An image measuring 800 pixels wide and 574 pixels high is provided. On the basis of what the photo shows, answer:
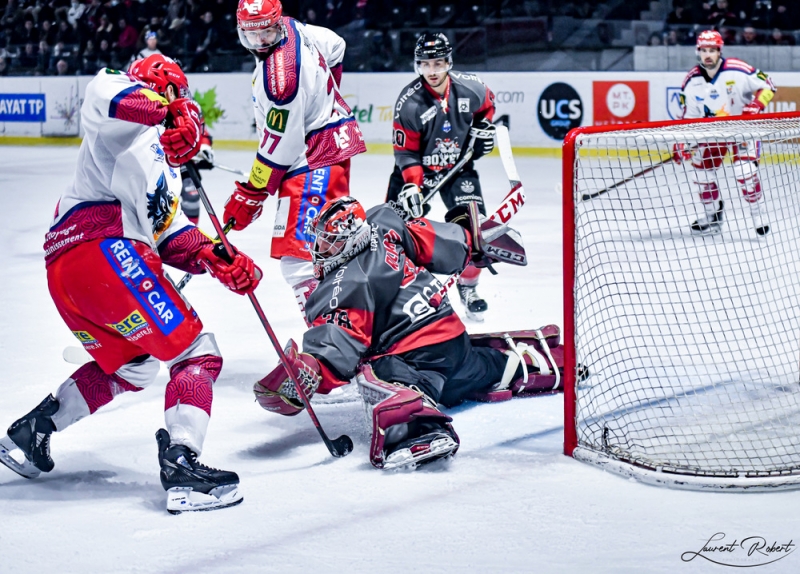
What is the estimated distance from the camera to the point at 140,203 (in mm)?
2711

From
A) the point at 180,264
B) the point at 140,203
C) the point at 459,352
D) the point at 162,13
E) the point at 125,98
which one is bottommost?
the point at 459,352

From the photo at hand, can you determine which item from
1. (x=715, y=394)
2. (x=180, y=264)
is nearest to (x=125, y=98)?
(x=180, y=264)

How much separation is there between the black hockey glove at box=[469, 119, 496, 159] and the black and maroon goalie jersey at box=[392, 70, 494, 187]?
0.12 ft

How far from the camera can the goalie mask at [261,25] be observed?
3.49 m

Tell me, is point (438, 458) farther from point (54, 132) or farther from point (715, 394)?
point (54, 132)

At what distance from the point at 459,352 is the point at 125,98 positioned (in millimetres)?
1326

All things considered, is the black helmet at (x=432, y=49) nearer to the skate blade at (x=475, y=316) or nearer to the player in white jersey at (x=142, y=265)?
the skate blade at (x=475, y=316)

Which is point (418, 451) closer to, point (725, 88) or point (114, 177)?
point (114, 177)

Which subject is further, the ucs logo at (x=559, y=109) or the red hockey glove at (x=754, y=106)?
the ucs logo at (x=559, y=109)

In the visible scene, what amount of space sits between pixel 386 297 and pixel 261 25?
1.05 meters

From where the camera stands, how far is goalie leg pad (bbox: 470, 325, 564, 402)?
354cm

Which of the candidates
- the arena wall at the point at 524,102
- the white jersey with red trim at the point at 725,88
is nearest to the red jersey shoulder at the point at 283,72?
the white jersey with red trim at the point at 725,88

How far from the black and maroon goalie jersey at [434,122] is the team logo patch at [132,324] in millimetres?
2296
